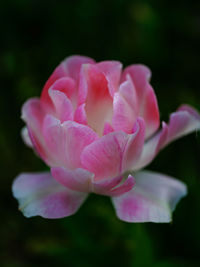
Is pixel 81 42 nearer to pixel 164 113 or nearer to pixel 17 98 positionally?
pixel 17 98

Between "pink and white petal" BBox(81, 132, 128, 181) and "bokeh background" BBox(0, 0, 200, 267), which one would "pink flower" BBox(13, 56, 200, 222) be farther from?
"bokeh background" BBox(0, 0, 200, 267)

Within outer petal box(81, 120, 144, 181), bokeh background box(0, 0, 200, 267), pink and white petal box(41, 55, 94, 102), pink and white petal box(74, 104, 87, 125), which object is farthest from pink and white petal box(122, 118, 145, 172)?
bokeh background box(0, 0, 200, 267)

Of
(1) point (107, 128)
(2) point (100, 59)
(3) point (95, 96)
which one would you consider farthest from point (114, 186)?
(2) point (100, 59)

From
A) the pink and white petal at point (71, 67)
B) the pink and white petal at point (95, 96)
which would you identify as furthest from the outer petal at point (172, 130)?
the pink and white petal at point (71, 67)

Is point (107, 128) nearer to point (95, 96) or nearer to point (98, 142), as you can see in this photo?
point (98, 142)

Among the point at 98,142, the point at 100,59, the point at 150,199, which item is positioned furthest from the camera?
the point at 100,59

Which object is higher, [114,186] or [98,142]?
[98,142]

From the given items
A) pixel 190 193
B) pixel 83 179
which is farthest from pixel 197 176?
pixel 83 179
